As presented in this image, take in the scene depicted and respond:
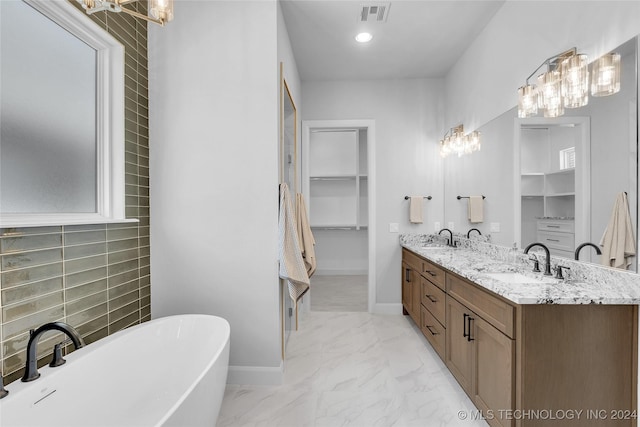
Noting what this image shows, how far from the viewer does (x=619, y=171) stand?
1535 millimetres

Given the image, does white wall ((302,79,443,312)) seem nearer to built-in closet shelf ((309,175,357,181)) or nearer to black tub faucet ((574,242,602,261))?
built-in closet shelf ((309,175,357,181))

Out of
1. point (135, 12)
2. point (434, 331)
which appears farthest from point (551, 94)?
point (135, 12)

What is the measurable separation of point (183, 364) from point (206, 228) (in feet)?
2.84

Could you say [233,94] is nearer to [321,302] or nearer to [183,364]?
[183,364]

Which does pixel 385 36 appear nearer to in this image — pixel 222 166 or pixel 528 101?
pixel 528 101

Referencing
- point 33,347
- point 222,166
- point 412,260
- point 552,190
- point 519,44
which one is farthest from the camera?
point 412,260

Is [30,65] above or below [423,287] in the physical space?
above

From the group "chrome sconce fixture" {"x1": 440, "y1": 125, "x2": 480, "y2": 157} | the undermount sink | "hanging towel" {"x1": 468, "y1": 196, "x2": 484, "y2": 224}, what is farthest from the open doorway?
the undermount sink

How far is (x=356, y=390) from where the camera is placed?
2.19 m

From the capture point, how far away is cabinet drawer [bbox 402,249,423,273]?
3.01 metres

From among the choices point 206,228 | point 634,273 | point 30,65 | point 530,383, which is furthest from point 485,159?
point 30,65

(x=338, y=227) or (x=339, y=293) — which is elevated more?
(x=338, y=227)

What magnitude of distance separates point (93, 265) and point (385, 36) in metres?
2.89

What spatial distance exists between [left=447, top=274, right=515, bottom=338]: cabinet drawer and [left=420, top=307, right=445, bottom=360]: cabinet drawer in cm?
42
